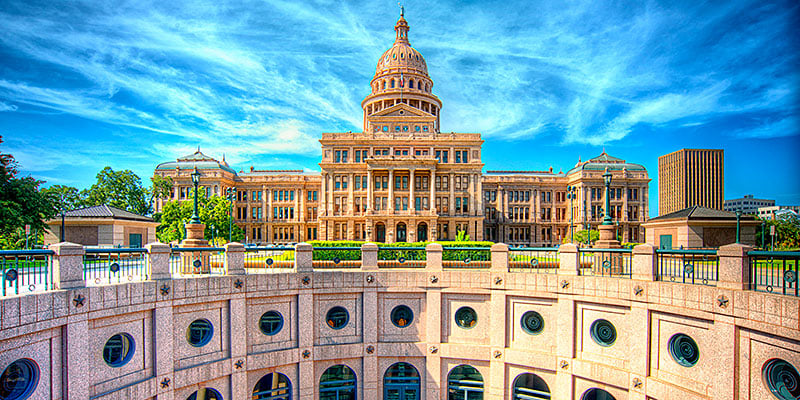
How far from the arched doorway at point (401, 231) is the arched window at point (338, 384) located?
4224 cm

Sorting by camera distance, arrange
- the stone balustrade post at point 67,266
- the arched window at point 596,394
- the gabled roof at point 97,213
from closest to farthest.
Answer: the stone balustrade post at point 67,266, the arched window at point 596,394, the gabled roof at point 97,213

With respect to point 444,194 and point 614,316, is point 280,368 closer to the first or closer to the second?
point 614,316

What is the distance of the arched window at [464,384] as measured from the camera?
51.4ft

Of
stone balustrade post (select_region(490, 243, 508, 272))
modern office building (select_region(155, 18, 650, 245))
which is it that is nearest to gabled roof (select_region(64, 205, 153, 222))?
stone balustrade post (select_region(490, 243, 508, 272))

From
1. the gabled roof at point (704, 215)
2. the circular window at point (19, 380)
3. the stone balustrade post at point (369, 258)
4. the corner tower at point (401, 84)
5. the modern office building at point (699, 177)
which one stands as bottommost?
the circular window at point (19, 380)

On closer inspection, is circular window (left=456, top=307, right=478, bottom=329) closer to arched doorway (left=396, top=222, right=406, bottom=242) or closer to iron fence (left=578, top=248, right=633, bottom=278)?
iron fence (left=578, top=248, right=633, bottom=278)

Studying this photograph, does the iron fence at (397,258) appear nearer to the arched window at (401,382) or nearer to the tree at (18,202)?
the arched window at (401,382)

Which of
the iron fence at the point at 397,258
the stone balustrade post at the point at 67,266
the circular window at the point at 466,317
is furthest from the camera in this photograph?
the iron fence at the point at 397,258

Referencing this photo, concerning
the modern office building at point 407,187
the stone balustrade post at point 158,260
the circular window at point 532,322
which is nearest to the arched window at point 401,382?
the circular window at point 532,322

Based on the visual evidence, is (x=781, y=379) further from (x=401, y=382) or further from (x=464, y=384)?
(x=401, y=382)

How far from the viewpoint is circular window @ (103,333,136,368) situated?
37.1ft

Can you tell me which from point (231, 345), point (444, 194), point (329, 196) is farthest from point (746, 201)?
point (231, 345)

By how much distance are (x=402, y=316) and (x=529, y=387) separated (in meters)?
5.94

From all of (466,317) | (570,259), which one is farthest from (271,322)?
(570,259)
